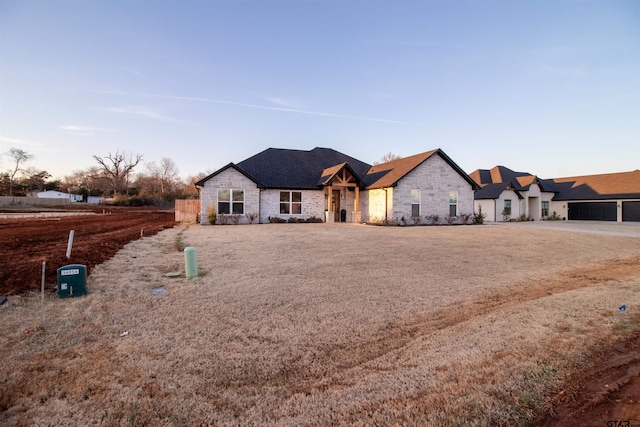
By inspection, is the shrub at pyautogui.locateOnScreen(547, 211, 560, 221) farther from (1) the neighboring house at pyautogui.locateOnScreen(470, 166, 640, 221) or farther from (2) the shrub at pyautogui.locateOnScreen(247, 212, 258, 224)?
(2) the shrub at pyautogui.locateOnScreen(247, 212, 258, 224)

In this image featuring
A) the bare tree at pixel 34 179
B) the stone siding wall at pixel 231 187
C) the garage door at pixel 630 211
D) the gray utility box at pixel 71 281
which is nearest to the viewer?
the gray utility box at pixel 71 281

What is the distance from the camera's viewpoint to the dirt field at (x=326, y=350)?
2.77 m

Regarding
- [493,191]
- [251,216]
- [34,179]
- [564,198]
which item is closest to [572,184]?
[564,198]

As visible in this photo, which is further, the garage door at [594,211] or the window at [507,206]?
the window at [507,206]

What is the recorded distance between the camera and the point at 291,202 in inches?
952

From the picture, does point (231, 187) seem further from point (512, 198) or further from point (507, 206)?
point (512, 198)

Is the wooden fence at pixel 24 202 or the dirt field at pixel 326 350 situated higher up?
the wooden fence at pixel 24 202

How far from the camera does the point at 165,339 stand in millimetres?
4172

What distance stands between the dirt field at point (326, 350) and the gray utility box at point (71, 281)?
0.25m

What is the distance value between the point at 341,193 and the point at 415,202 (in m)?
6.15

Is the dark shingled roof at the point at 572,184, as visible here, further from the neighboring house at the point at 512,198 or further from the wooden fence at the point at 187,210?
the wooden fence at the point at 187,210

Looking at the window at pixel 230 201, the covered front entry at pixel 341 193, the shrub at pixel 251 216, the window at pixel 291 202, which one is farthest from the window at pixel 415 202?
the window at pixel 230 201

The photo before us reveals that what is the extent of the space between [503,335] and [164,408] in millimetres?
4057

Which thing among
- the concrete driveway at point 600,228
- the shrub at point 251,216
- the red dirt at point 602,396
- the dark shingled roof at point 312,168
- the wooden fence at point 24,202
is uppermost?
the dark shingled roof at point 312,168
